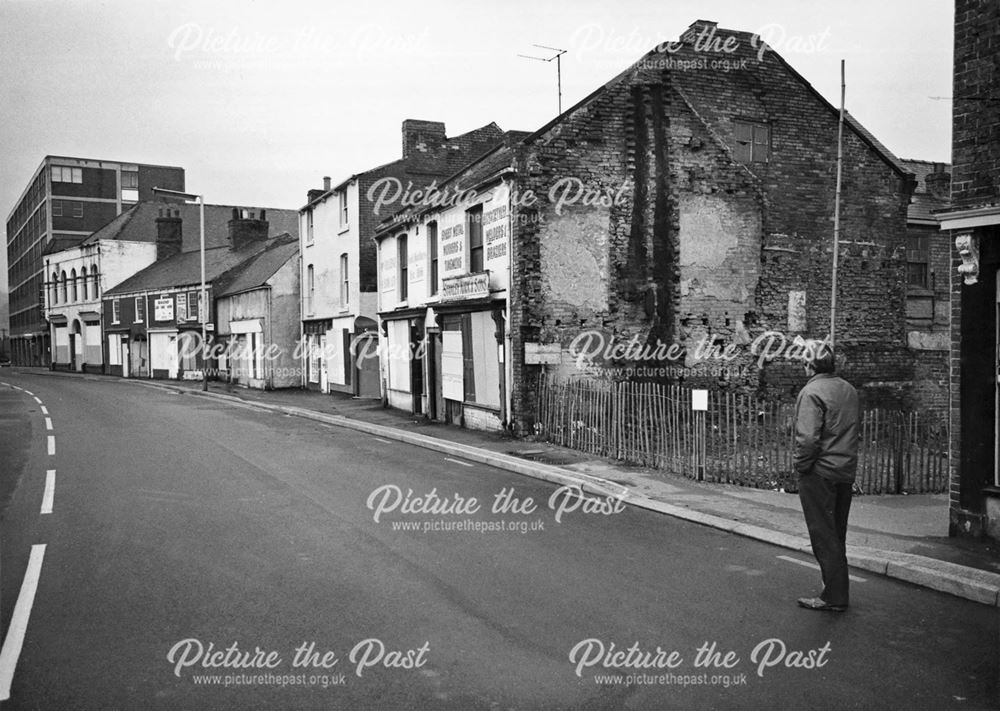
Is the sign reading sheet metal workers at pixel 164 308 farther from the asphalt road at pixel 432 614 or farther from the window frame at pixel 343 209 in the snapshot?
the asphalt road at pixel 432 614

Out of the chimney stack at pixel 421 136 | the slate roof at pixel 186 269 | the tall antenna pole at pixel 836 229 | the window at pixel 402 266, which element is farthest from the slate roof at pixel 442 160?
the slate roof at pixel 186 269

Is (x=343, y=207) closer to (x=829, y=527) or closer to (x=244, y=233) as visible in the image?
(x=244, y=233)

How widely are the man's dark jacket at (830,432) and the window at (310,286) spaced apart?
29.8m

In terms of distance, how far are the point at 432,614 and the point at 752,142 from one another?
681 inches

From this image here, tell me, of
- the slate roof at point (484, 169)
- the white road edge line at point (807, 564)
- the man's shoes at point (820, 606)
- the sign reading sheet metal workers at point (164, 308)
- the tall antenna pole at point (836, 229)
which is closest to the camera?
the man's shoes at point (820, 606)

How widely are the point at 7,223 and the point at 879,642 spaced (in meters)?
112

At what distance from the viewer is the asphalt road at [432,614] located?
4.93m

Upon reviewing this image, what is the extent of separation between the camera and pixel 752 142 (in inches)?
796

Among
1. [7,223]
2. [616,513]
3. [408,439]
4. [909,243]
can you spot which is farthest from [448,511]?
[7,223]

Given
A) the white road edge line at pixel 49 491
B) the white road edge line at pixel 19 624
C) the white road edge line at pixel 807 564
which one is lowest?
the white road edge line at pixel 807 564

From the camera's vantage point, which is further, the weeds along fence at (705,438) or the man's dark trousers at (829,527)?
the weeds along fence at (705,438)

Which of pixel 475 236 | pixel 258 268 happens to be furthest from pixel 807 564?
pixel 258 268

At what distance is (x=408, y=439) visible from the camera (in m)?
18.1

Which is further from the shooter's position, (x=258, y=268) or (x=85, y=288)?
(x=85, y=288)
